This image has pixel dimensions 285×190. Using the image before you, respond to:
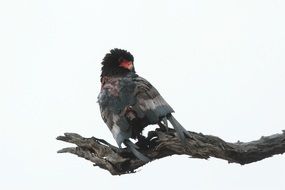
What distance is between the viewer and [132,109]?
10797mm

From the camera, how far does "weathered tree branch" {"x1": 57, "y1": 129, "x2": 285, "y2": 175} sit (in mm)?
9523

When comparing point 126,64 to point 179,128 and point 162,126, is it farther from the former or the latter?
point 179,128

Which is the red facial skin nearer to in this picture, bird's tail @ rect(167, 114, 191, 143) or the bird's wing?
the bird's wing

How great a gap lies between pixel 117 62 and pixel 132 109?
7.23 ft

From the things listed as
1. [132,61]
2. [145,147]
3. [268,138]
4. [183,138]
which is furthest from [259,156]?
[132,61]

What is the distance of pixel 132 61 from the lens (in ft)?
42.2

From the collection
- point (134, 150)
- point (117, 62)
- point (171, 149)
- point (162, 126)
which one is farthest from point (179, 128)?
point (117, 62)

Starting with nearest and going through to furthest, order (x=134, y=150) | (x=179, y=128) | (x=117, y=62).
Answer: (x=179, y=128), (x=134, y=150), (x=117, y=62)

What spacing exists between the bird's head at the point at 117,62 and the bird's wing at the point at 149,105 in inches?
54.3

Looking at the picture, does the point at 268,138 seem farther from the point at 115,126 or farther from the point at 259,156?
the point at 115,126

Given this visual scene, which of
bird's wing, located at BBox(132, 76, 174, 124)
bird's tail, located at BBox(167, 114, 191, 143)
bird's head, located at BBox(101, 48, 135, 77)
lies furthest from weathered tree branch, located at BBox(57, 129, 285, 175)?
bird's head, located at BBox(101, 48, 135, 77)

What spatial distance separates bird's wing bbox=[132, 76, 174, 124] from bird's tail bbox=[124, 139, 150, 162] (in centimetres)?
47

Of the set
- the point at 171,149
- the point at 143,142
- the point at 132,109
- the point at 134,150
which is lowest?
the point at 171,149

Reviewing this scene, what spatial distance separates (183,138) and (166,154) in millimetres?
555
